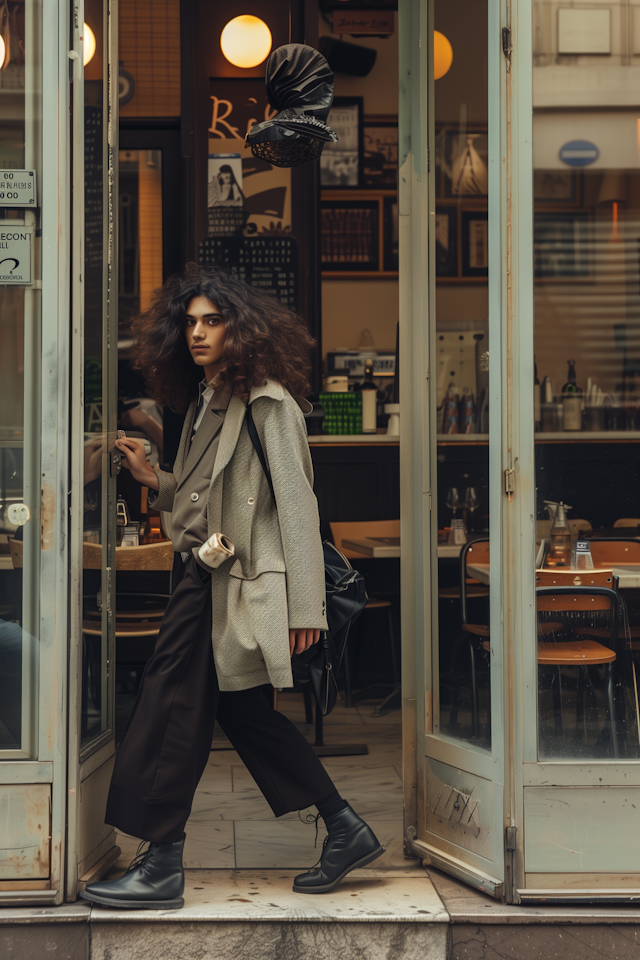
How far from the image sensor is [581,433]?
11.1 feet

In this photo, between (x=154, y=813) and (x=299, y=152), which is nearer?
(x=154, y=813)

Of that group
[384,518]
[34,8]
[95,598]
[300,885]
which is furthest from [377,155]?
[300,885]

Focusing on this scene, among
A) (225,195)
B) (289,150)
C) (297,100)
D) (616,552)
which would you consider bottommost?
(616,552)

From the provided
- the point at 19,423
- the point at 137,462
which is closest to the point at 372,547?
the point at 137,462

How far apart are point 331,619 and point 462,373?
975mm

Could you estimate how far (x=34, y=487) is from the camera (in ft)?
10.4

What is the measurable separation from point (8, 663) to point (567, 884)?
1933 mm

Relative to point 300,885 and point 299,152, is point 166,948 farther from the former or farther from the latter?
point 299,152

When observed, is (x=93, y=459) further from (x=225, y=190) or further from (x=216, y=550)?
(x=225, y=190)

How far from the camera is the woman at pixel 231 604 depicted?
3029 mm

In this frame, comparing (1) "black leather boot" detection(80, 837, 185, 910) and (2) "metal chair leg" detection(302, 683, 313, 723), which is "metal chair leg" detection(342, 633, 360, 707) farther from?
(1) "black leather boot" detection(80, 837, 185, 910)

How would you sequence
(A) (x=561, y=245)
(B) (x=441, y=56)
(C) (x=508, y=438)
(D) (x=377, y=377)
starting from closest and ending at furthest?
(C) (x=508, y=438), (A) (x=561, y=245), (B) (x=441, y=56), (D) (x=377, y=377)

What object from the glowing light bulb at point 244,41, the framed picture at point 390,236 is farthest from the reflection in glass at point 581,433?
the framed picture at point 390,236

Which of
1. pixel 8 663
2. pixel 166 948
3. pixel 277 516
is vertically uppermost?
pixel 277 516
